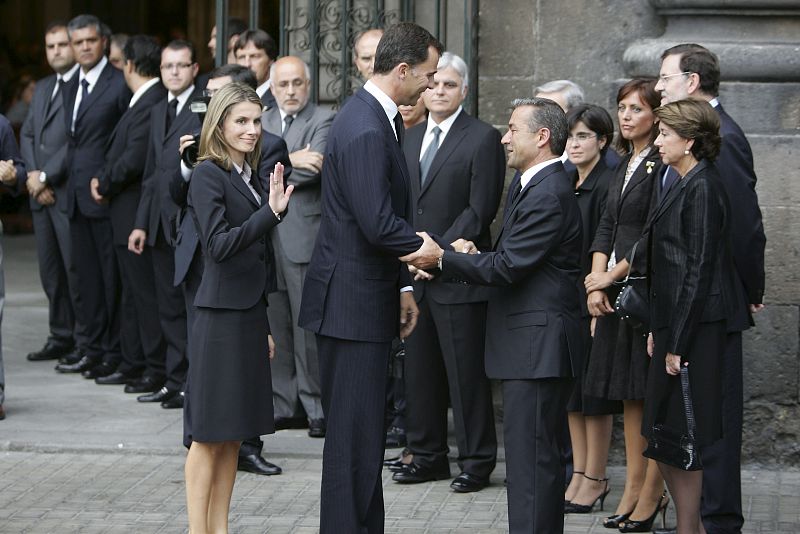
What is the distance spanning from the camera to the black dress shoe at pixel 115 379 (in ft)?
32.5

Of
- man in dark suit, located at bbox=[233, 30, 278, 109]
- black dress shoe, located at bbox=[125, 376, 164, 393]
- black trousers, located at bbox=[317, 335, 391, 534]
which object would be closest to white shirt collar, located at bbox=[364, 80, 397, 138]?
black trousers, located at bbox=[317, 335, 391, 534]

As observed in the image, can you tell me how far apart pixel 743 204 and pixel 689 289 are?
33.8 inches

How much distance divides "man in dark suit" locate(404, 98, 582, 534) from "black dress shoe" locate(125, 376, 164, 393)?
402 cm

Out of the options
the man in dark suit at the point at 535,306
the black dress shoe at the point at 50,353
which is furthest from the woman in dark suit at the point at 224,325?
the black dress shoe at the point at 50,353

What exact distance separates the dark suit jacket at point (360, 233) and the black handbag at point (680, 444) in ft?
3.75

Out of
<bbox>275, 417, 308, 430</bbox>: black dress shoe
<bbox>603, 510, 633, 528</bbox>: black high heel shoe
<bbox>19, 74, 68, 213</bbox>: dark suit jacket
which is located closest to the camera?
<bbox>603, 510, 633, 528</bbox>: black high heel shoe

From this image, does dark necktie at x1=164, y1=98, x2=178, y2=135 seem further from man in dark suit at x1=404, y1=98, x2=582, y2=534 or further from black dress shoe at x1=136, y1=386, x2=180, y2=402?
man in dark suit at x1=404, y1=98, x2=582, y2=534

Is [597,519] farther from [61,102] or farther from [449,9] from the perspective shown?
[61,102]

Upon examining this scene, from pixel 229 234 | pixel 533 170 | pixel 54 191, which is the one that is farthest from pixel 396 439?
pixel 54 191

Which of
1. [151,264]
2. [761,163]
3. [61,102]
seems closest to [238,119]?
[761,163]

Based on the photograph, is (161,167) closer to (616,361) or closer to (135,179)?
(135,179)

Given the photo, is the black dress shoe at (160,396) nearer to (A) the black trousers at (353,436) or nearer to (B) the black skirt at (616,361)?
(B) the black skirt at (616,361)

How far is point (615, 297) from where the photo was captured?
272 inches

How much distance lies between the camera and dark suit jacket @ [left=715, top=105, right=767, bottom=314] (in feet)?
21.7
